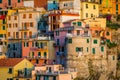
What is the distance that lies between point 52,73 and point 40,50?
844 cm

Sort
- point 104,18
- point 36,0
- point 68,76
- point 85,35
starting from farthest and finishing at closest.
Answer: point 36,0 < point 104,18 < point 85,35 < point 68,76

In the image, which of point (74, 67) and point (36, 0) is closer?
point (74, 67)

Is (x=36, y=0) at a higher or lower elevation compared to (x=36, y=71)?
higher

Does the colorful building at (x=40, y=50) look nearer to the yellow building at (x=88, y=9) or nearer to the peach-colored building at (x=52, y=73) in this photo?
the peach-colored building at (x=52, y=73)

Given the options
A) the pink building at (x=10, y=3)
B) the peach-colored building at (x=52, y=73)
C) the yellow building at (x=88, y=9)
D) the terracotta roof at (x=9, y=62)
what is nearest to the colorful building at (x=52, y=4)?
the pink building at (x=10, y=3)

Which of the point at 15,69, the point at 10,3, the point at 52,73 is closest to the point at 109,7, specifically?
the point at 10,3

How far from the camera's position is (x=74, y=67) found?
76438 millimetres

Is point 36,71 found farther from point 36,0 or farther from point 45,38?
point 36,0

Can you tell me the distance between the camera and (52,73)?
72000 millimetres

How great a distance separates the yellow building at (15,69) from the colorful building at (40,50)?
361cm

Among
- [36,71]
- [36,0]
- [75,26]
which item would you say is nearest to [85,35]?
[75,26]

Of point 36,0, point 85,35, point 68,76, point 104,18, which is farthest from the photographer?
point 36,0

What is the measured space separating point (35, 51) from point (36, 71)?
23.5 feet

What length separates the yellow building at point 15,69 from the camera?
75.1m
